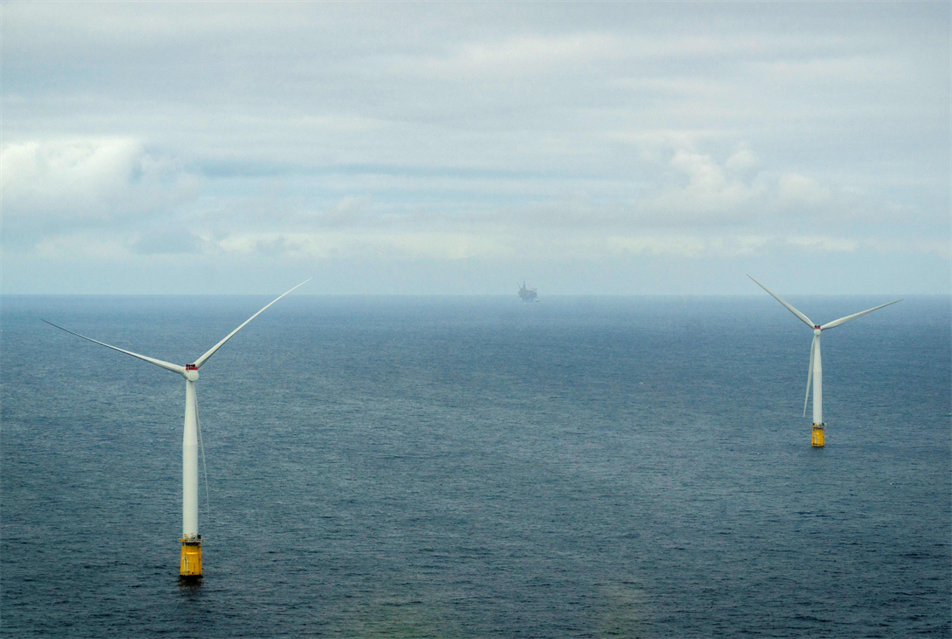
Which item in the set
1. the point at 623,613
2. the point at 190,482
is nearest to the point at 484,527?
the point at 623,613

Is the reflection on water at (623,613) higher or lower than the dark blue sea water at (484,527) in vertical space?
lower

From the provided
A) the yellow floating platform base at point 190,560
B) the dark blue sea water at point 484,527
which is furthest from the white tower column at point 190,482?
the dark blue sea water at point 484,527

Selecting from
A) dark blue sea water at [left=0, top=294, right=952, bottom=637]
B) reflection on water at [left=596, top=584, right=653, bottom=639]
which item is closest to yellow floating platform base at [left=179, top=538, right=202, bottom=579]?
dark blue sea water at [left=0, top=294, right=952, bottom=637]

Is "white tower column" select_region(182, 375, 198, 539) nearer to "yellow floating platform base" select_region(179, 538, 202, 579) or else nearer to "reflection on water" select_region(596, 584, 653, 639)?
"yellow floating platform base" select_region(179, 538, 202, 579)

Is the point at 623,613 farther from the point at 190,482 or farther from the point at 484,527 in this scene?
the point at 190,482

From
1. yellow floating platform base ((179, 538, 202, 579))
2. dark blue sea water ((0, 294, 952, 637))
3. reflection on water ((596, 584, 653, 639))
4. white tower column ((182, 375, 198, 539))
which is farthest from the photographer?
yellow floating platform base ((179, 538, 202, 579))

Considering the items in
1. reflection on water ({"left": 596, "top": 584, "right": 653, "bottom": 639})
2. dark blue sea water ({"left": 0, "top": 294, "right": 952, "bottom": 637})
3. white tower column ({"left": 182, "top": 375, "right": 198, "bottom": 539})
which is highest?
white tower column ({"left": 182, "top": 375, "right": 198, "bottom": 539})

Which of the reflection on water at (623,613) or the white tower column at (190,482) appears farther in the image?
the white tower column at (190,482)

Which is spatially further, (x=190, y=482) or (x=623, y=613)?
(x=190, y=482)

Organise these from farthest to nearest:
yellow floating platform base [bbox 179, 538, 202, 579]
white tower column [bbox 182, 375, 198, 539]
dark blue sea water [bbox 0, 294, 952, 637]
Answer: yellow floating platform base [bbox 179, 538, 202, 579], white tower column [bbox 182, 375, 198, 539], dark blue sea water [bbox 0, 294, 952, 637]

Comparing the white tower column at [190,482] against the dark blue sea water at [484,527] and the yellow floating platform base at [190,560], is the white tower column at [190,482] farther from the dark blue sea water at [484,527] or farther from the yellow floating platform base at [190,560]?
the dark blue sea water at [484,527]

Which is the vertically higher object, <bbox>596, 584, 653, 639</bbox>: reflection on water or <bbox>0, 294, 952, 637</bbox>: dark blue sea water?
<bbox>0, 294, 952, 637</bbox>: dark blue sea water
